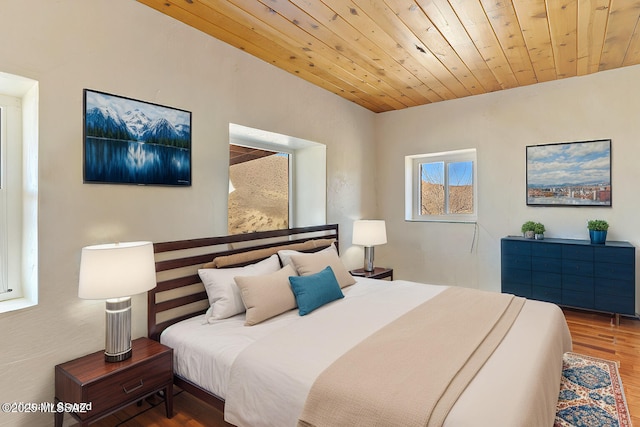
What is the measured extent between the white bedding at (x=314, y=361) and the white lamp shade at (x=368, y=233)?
1542 mm

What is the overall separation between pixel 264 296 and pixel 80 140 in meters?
1.42

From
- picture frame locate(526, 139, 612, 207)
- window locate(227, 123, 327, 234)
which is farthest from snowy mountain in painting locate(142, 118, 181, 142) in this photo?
picture frame locate(526, 139, 612, 207)

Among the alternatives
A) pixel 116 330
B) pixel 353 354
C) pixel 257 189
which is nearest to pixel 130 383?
pixel 116 330

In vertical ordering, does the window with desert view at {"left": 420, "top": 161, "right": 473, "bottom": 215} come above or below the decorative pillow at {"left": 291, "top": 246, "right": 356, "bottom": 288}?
above

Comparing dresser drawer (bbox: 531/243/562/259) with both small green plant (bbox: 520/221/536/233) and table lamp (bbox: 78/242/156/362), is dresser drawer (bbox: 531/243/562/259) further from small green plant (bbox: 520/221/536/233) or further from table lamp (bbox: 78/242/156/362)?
table lamp (bbox: 78/242/156/362)

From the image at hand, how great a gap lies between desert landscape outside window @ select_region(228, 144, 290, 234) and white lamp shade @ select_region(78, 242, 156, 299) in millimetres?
1276

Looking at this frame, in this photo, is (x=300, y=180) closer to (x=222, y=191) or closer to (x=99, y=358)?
(x=222, y=191)

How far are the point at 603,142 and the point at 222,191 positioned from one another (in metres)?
3.82

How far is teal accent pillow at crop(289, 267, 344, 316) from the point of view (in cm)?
232

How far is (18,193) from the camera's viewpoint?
1.87 meters

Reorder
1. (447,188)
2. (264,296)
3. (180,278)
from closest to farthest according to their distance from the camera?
(264,296)
(180,278)
(447,188)

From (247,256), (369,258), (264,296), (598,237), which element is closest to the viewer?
(264,296)

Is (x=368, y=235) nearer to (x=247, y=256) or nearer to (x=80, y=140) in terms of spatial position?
(x=247, y=256)

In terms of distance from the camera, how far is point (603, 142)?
11.3 feet
